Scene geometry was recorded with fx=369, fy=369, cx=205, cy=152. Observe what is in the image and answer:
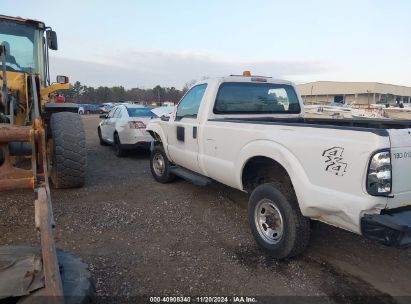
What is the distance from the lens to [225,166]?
4668mm

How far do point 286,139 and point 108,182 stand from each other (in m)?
4.49

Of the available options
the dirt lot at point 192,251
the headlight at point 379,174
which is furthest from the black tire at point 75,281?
the headlight at point 379,174

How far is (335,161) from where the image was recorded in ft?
10.1

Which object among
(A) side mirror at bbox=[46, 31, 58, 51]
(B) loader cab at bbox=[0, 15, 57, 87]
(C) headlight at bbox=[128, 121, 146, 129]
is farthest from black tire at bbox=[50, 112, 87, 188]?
(C) headlight at bbox=[128, 121, 146, 129]

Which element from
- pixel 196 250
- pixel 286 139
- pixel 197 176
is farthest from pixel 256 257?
pixel 197 176

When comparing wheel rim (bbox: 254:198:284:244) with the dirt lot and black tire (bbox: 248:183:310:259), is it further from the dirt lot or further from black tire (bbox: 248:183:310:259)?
the dirt lot

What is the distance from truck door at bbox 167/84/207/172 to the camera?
216 inches

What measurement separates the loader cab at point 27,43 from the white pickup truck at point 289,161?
8.60ft

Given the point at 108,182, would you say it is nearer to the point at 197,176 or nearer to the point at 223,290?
the point at 197,176

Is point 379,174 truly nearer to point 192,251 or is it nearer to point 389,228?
point 389,228

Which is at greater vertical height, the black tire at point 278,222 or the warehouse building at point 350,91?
the warehouse building at point 350,91

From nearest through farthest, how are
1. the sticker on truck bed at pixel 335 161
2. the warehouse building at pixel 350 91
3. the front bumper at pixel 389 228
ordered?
the front bumper at pixel 389 228 → the sticker on truck bed at pixel 335 161 → the warehouse building at pixel 350 91

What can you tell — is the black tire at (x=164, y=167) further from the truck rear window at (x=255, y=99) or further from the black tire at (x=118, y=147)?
the black tire at (x=118, y=147)

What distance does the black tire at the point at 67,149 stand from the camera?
228 inches
